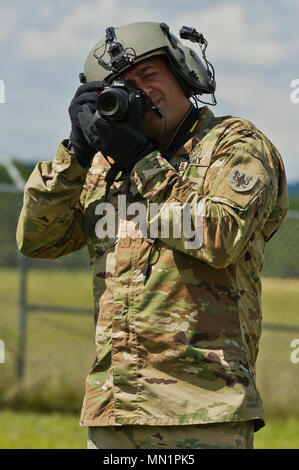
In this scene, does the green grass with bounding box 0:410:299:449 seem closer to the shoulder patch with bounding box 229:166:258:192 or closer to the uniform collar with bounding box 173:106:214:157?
the uniform collar with bounding box 173:106:214:157

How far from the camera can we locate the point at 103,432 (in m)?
3.01

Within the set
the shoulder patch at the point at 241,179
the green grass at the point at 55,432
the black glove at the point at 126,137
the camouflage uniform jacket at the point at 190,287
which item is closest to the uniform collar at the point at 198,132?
the camouflage uniform jacket at the point at 190,287

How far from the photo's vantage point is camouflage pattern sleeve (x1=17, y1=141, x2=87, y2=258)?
10.5ft

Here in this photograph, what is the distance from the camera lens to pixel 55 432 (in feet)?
21.1

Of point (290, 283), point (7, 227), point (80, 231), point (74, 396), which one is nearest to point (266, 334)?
point (290, 283)

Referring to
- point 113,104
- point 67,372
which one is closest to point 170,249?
point 113,104

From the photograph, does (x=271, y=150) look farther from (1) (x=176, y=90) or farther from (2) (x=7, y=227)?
(2) (x=7, y=227)

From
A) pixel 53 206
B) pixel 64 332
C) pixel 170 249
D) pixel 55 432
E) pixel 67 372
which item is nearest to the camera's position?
pixel 170 249

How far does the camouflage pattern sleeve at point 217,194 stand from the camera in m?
2.74

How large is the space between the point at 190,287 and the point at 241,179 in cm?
41

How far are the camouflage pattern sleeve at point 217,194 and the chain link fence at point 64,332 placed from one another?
4.42m

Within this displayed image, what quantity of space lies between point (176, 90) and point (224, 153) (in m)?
0.38

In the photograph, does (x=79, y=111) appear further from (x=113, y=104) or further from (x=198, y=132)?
A: (x=198, y=132)

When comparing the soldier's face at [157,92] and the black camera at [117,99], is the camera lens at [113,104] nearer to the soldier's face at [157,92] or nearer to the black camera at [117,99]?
the black camera at [117,99]
